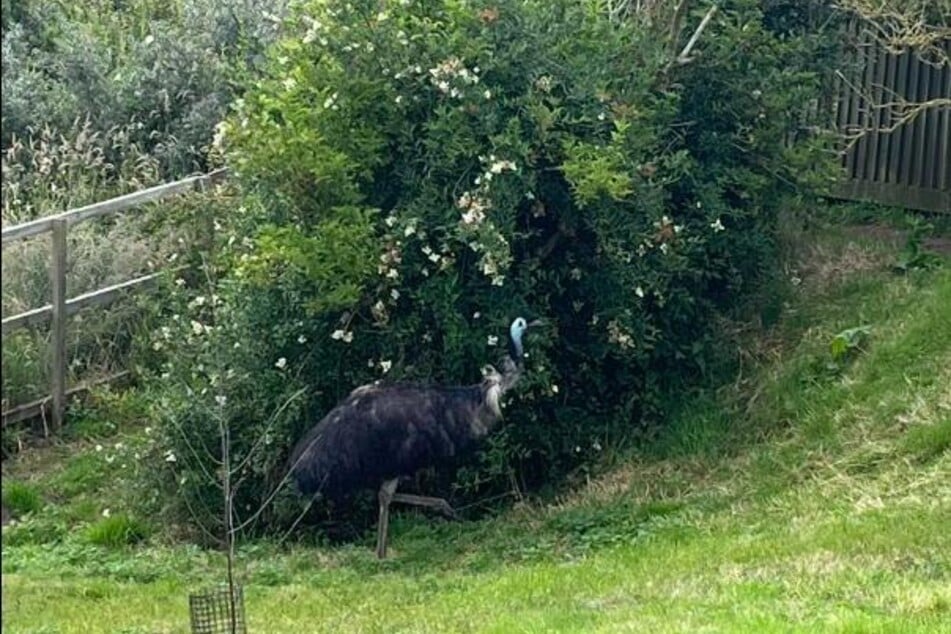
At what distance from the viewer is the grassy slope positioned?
7.38 meters

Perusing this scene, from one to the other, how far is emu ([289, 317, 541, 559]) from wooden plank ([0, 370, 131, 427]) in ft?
8.90

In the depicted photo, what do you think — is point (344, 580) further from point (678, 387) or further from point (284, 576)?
point (678, 387)

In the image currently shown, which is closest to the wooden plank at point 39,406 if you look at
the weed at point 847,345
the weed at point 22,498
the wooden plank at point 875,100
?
the weed at point 22,498

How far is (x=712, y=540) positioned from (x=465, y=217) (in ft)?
9.03

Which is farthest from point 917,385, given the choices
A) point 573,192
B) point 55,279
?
point 55,279

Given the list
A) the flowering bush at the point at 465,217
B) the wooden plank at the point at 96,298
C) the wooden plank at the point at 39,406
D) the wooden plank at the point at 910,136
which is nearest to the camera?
the flowering bush at the point at 465,217

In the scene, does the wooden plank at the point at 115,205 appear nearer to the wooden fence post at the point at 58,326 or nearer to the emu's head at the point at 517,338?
the wooden fence post at the point at 58,326

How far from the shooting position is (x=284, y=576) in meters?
9.55

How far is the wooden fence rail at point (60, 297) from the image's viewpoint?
1197 cm

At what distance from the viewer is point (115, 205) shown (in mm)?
12531

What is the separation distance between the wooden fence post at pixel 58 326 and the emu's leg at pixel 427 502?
3176mm

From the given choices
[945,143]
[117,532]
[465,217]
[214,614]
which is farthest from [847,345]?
[214,614]

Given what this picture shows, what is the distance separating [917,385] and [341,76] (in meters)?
4.49

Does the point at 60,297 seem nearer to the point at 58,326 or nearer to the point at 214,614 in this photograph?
the point at 58,326
